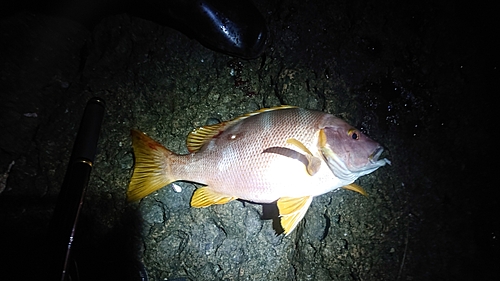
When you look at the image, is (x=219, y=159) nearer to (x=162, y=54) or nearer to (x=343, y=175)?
(x=343, y=175)

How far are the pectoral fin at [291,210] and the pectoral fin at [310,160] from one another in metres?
0.20

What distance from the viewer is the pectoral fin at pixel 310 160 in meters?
1.80

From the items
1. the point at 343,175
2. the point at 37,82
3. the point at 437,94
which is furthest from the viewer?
the point at 437,94

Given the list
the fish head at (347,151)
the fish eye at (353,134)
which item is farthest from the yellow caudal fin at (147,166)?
the fish eye at (353,134)

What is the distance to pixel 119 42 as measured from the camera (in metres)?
2.23

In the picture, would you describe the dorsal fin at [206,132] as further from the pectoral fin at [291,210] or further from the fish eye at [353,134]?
the pectoral fin at [291,210]

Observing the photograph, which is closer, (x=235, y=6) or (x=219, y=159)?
(x=219, y=159)

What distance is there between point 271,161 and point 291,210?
1.10 ft

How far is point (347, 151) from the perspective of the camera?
179 cm

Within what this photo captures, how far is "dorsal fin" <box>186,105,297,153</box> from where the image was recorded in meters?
2.04

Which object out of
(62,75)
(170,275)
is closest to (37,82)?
(62,75)

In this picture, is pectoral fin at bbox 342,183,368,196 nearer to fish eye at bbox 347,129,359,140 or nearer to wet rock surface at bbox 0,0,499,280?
wet rock surface at bbox 0,0,499,280

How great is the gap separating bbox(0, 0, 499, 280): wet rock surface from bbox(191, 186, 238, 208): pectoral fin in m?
0.19

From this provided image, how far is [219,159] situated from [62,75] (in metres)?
1.31
